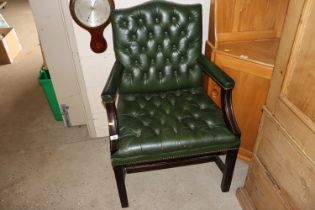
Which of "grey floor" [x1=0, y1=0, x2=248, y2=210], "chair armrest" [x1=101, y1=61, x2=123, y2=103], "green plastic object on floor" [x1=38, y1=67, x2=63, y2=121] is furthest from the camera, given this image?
"green plastic object on floor" [x1=38, y1=67, x2=63, y2=121]

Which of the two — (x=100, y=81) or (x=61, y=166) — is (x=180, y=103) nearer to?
(x=100, y=81)

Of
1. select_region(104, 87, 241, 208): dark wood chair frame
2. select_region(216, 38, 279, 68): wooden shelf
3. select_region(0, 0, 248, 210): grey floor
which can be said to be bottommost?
select_region(0, 0, 248, 210): grey floor

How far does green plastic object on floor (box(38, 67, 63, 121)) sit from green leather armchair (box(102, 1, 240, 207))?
78 cm

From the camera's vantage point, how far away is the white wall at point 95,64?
1720 millimetres

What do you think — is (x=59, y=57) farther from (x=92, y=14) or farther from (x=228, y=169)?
(x=228, y=169)

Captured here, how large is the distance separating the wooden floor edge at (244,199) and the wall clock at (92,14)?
138cm

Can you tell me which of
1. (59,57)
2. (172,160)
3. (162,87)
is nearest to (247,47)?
(162,87)

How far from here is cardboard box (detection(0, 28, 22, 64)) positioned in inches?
128

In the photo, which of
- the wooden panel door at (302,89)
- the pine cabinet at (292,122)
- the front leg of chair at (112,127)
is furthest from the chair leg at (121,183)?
the wooden panel door at (302,89)

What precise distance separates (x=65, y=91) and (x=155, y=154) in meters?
1.12

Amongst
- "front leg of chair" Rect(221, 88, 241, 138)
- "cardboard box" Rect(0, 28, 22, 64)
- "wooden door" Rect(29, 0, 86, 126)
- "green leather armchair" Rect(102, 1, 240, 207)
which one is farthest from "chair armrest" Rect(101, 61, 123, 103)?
"cardboard box" Rect(0, 28, 22, 64)

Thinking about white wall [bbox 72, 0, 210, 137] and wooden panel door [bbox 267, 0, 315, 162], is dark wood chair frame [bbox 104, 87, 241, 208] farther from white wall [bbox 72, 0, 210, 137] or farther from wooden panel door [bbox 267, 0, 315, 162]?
white wall [bbox 72, 0, 210, 137]

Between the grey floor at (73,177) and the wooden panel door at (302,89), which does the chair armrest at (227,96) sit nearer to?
the wooden panel door at (302,89)

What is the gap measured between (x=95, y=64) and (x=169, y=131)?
2.69 feet
